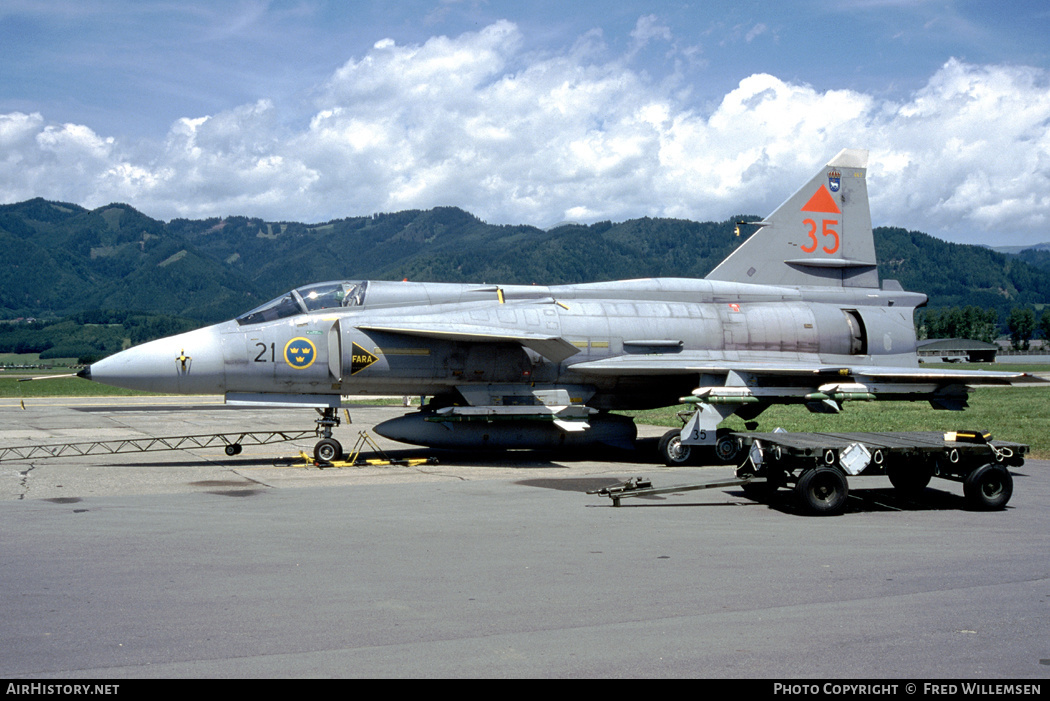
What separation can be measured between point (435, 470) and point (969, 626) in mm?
10077

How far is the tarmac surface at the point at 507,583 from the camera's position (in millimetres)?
5184

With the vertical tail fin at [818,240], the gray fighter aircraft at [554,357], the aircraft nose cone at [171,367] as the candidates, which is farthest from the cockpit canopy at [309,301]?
the vertical tail fin at [818,240]

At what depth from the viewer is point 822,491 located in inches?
403

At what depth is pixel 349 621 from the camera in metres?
5.89

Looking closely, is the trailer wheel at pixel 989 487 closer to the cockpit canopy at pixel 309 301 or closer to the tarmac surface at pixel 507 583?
the tarmac surface at pixel 507 583

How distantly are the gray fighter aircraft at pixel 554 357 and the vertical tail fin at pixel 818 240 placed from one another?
1.17 feet

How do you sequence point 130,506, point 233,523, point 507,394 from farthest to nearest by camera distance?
point 507,394 → point 130,506 → point 233,523

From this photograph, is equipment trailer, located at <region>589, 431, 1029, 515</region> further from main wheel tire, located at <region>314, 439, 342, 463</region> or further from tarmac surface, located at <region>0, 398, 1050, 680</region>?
main wheel tire, located at <region>314, 439, 342, 463</region>

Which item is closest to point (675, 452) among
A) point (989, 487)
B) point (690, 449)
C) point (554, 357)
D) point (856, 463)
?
point (690, 449)

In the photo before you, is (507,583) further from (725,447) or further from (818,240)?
(818,240)

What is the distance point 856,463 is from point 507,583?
17.7 feet

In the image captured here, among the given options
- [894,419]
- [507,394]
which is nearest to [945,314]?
[894,419]

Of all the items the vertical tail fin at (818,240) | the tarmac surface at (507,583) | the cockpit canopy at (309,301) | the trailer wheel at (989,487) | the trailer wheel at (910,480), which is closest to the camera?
the tarmac surface at (507,583)
